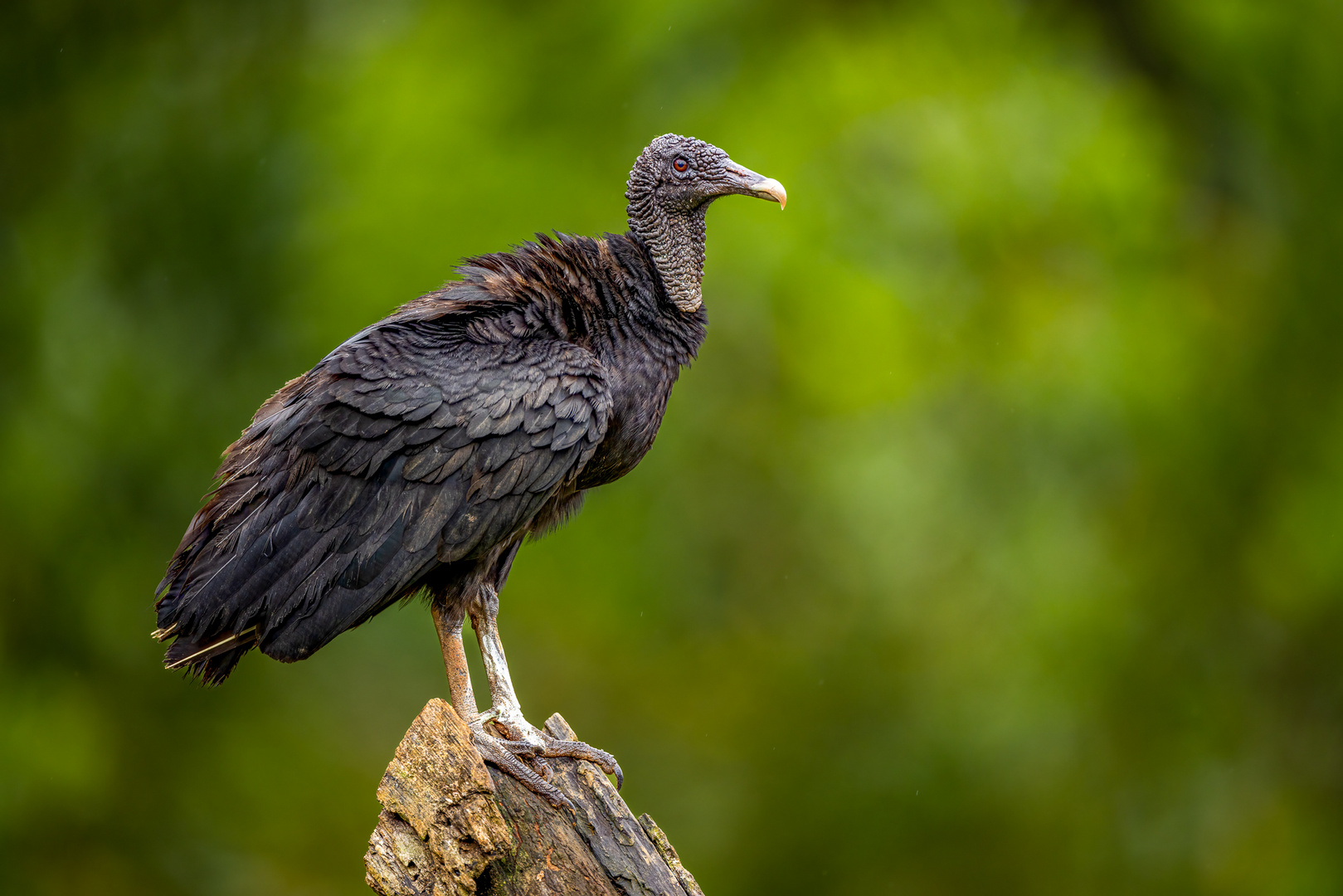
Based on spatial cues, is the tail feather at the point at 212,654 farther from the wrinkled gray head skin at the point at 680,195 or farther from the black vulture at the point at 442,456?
the wrinkled gray head skin at the point at 680,195

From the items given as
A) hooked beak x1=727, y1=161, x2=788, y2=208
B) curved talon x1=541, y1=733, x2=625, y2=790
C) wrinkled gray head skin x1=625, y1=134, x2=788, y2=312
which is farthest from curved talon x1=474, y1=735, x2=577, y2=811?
hooked beak x1=727, y1=161, x2=788, y2=208

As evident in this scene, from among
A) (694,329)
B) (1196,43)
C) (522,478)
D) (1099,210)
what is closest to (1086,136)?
(1099,210)

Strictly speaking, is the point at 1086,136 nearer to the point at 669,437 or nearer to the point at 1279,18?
the point at 1279,18

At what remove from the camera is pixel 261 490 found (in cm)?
390

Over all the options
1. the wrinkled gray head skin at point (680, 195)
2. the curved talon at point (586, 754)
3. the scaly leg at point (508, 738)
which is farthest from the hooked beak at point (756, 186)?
the curved talon at point (586, 754)

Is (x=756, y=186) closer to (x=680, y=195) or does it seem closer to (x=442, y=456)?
(x=680, y=195)

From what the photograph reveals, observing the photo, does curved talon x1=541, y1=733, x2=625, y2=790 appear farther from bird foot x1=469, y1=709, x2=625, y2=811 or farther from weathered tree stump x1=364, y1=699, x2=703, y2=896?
weathered tree stump x1=364, y1=699, x2=703, y2=896

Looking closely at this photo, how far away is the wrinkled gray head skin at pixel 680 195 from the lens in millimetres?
4219

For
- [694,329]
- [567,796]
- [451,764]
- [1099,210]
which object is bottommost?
[451,764]

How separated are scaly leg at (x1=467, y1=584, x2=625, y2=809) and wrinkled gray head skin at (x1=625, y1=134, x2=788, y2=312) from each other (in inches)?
52.1

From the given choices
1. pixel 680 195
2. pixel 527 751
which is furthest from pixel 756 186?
pixel 527 751

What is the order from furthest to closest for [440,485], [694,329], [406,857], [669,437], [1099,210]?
[1099,210] → [669,437] → [694,329] → [440,485] → [406,857]

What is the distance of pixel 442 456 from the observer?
3.85 meters

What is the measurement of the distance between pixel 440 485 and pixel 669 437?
3695 mm
